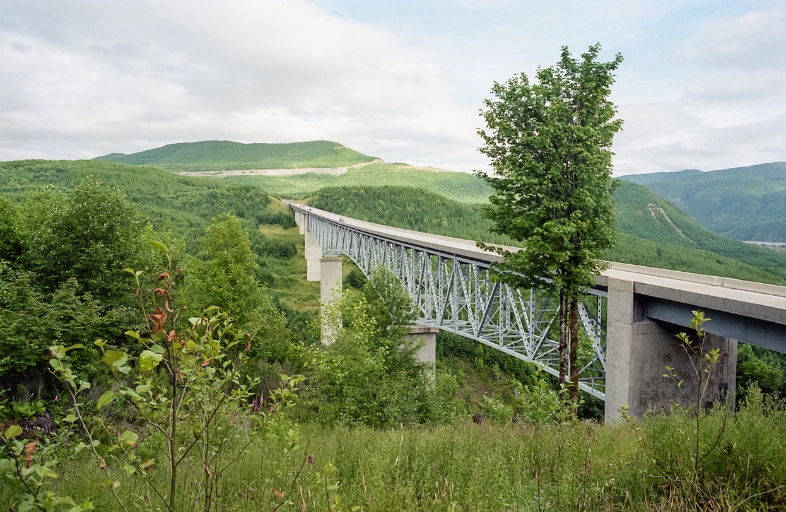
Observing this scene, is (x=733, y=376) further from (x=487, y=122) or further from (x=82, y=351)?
(x=82, y=351)

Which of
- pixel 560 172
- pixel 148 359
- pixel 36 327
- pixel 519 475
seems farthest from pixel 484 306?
pixel 148 359

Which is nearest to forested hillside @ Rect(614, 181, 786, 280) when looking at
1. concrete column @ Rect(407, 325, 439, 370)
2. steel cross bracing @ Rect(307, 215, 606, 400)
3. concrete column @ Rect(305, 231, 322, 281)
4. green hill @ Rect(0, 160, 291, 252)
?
concrete column @ Rect(305, 231, 322, 281)

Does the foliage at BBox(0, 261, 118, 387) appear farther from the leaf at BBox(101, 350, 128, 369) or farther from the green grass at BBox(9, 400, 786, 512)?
the leaf at BBox(101, 350, 128, 369)

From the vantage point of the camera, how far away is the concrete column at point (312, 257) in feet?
214

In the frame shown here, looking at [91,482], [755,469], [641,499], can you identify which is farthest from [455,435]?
[91,482]

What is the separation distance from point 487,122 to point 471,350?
118ft

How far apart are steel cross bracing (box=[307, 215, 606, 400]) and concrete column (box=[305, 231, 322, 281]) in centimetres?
2431

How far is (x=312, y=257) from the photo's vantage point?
67.6m

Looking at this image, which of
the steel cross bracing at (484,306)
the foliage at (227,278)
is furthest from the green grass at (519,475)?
the foliage at (227,278)

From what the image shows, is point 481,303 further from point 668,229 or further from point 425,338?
point 668,229

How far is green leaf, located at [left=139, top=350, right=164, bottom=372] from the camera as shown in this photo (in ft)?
6.16

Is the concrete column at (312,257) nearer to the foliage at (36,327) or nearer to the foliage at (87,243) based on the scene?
the foliage at (87,243)

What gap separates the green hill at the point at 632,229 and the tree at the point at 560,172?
4070 cm

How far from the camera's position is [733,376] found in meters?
13.7
